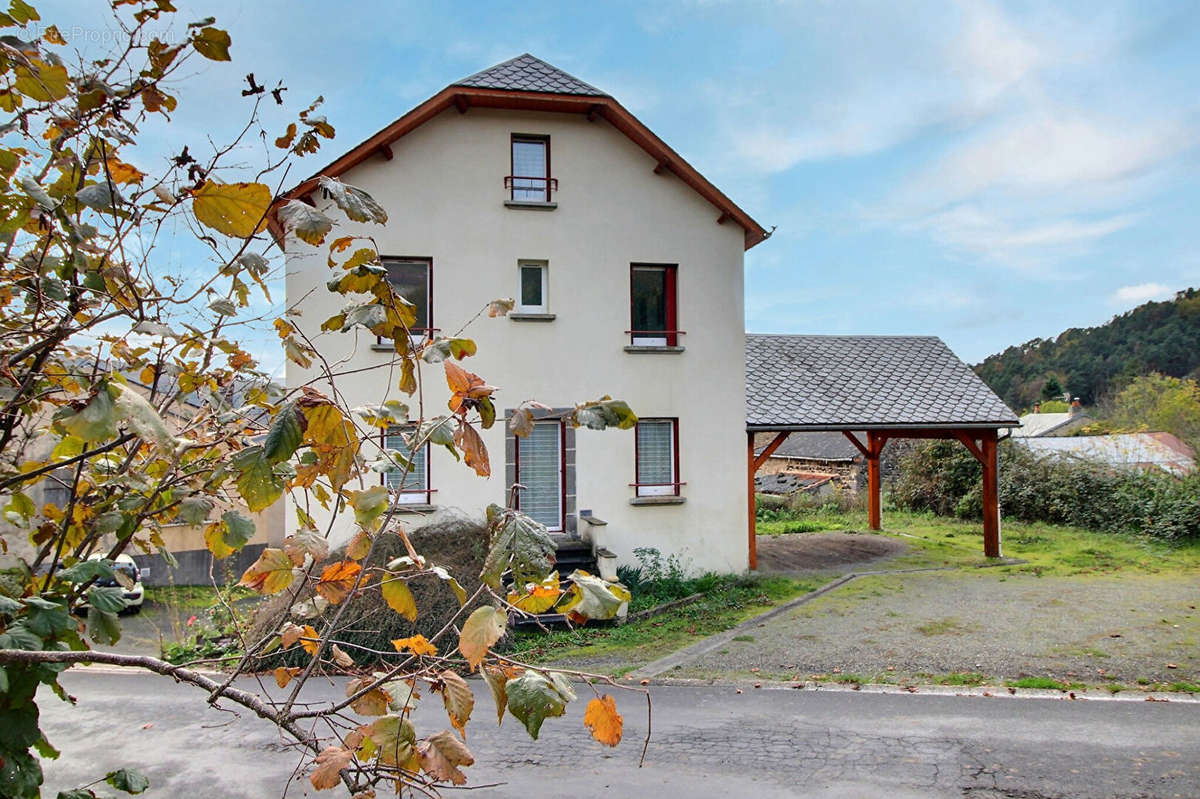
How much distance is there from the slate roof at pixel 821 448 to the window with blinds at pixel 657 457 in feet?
Answer: 58.4

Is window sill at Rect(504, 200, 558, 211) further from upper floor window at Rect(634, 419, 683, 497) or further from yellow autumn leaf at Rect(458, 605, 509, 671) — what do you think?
yellow autumn leaf at Rect(458, 605, 509, 671)

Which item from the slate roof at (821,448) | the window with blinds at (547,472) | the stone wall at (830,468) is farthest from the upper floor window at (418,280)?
the slate roof at (821,448)

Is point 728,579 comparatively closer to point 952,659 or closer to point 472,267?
point 952,659

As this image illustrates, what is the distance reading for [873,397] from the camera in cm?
1504

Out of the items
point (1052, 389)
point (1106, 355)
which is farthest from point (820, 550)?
point (1052, 389)

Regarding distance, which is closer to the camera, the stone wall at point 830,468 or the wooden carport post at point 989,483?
the wooden carport post at point 989,483

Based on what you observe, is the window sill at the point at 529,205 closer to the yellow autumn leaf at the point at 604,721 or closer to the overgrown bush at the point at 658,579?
the overgrown bush at the point at 658,579

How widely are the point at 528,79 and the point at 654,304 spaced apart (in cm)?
432

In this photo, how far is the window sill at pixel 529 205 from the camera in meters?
12.1

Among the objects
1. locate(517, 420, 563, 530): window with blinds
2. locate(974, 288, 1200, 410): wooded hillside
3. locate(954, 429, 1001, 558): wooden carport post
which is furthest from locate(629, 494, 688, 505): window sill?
locate(974, 288, 1200, 410): wooded hillside

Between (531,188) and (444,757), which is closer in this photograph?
(444,757)

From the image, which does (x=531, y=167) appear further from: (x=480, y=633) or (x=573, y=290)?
(x=480, y=633)

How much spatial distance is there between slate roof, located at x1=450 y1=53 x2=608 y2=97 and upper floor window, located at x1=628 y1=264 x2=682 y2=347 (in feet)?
9.96

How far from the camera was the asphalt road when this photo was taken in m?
5.34
